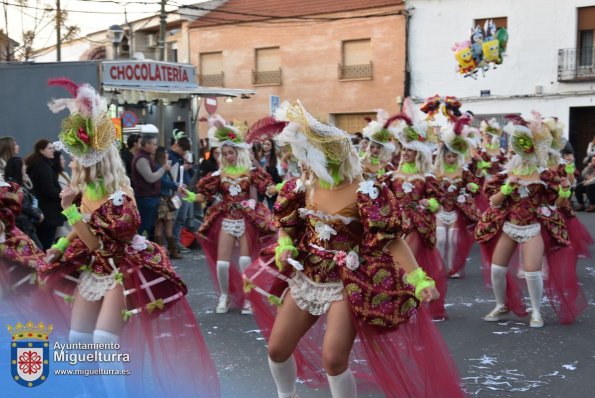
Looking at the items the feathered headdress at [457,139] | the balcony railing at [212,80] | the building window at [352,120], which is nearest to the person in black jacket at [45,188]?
the feathered headdress at [457,139]

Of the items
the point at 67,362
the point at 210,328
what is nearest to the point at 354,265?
the point at 67,362

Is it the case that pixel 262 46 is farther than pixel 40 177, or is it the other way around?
pixel 262 46

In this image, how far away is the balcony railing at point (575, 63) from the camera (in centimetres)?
2338

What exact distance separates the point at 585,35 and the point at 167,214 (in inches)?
686

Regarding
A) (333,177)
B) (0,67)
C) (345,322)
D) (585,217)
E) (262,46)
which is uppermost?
(262,46)

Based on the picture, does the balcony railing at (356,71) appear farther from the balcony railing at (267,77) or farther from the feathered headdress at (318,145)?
the feathered headdress at (318,145)

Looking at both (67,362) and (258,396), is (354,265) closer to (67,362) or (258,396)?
(258,396)

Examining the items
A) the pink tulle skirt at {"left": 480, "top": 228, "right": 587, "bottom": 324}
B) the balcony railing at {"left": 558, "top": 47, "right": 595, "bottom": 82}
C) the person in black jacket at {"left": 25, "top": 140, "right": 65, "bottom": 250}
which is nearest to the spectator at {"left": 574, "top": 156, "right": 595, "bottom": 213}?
the balcony railing at {"left": 558, "top": 47, "right": 595, "bottom": 82}

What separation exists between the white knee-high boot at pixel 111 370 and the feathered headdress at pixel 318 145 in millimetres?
1518

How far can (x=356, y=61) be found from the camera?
26969mm

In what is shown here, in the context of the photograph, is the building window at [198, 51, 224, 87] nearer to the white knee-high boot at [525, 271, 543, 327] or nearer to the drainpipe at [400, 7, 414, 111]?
the drainpipe at [400, 7, 414, 111]

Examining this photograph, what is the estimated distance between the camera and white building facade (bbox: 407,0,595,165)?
76.9 ft

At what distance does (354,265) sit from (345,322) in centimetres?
32

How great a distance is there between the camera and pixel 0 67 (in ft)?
41.2
